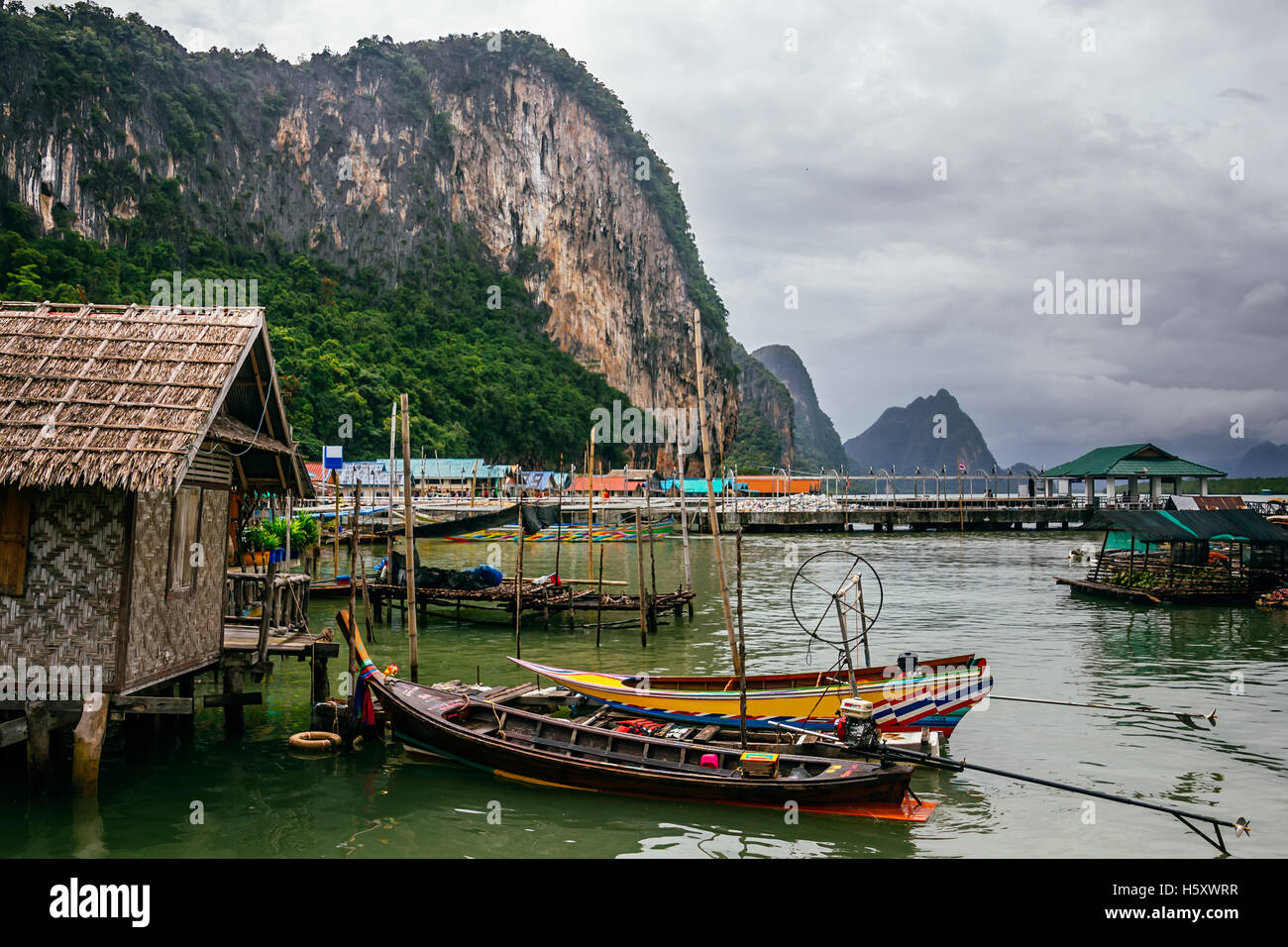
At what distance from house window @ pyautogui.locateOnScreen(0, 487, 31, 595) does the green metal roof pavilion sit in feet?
211

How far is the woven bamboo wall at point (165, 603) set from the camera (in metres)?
9.41

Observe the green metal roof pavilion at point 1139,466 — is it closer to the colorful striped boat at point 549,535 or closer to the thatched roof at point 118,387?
the colorful striped boat at point 549,535

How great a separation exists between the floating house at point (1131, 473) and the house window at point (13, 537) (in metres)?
62.7

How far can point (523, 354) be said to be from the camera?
103 m

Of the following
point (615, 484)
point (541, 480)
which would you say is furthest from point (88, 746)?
point (615, 484)

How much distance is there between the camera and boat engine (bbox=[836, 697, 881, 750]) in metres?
9.89

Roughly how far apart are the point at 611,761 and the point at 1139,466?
61.3 metres

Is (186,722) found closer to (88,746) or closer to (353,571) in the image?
(88,746)

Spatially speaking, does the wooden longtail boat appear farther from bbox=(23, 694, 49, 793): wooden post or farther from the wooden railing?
bbox=(23, 694, 49, 793): wooden post

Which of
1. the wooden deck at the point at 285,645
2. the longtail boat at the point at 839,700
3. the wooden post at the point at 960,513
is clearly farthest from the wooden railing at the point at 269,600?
the wooden post at the point at 960,513

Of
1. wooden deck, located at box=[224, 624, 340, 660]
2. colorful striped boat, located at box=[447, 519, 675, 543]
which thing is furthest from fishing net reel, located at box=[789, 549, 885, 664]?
colorful striped boat, located at box=[447, 519, 675, 543]

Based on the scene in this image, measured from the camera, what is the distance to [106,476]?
867 cm
